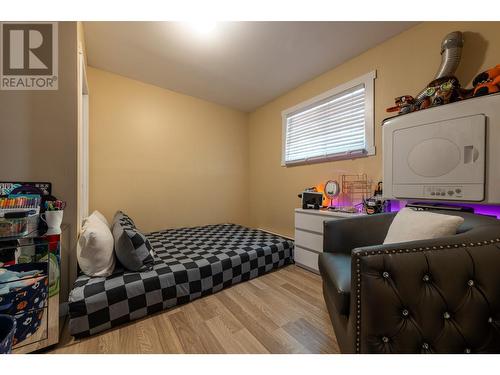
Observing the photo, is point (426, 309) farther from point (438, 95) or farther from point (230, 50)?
point (230, 50)

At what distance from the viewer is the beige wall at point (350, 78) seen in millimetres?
1427

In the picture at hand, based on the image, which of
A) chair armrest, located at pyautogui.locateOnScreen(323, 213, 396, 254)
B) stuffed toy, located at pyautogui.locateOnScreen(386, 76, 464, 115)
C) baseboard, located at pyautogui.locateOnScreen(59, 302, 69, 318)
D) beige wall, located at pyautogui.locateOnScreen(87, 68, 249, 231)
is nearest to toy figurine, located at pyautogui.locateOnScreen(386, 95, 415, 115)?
stuffed toy, located at pyautogui.locateOnScreen(386, 76, 464, 115)

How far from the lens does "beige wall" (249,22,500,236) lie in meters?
1.43

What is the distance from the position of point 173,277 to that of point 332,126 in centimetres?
230

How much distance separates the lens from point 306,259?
2.16m

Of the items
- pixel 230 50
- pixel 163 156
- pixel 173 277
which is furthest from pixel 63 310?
pixel 230 50

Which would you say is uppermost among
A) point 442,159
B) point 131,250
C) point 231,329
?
point 442,159

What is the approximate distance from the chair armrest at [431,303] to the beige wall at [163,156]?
274cm

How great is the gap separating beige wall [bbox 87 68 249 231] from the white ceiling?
Answer: 309mm

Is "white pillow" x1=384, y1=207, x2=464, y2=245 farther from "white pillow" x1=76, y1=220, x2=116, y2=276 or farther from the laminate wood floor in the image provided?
"white pillow" x1=76, y1=220, x2=116, y2=276

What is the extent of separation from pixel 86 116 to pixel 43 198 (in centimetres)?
131

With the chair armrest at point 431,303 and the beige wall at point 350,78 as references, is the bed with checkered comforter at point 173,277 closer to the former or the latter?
the beige wall at point 350,78

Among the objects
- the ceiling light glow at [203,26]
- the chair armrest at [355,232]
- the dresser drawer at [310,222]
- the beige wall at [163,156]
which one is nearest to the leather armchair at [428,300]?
the chair armrest at [355,232]

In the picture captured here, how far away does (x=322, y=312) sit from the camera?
146 cm
